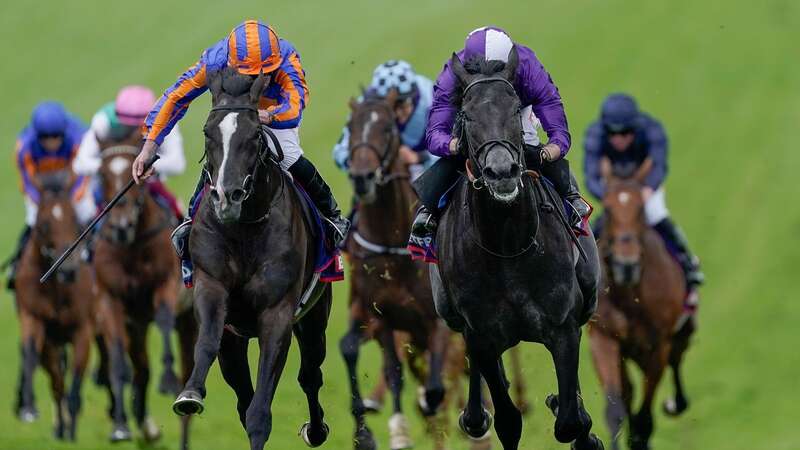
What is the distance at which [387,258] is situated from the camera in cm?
1391

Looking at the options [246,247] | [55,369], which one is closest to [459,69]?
[246,247]

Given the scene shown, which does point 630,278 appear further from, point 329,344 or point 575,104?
point 575,104

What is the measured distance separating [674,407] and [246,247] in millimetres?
7224

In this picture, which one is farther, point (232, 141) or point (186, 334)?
point (186, 334)

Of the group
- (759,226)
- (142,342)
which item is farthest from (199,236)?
(759,226)

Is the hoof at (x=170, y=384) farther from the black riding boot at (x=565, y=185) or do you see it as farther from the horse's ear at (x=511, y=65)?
the horse's ear at (x=511, y=65)

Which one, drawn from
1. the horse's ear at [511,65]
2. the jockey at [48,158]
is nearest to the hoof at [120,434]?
the jockey at [48,158]

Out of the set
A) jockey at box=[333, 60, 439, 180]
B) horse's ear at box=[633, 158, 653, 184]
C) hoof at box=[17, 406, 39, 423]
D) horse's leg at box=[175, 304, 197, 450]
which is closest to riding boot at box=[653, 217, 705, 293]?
horse's ear at box=[633, 158, 653, 184]

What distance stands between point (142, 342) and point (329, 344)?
953 centimetres

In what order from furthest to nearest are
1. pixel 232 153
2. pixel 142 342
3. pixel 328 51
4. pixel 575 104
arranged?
pixel 328 51 → pixel 575 104 → pixel 142 342 → pixel 232 153

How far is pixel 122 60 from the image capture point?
38625 millimetres

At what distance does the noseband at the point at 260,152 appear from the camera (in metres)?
9.31

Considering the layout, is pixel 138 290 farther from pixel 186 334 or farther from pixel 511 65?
pixel 511 65

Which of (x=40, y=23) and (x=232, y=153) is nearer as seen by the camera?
(x=232, y=153)
